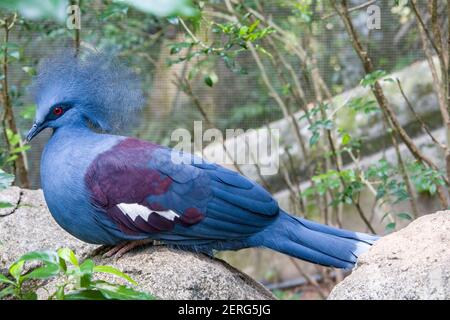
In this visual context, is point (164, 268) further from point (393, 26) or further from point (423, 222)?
point (393, 26)

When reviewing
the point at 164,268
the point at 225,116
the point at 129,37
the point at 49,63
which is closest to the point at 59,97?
the point at 49,63

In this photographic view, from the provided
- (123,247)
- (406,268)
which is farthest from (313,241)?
(123,247)

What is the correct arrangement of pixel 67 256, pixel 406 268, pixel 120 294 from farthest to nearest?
1. pixel 406 268
2. pixel 67 256
3. pixel 120 294

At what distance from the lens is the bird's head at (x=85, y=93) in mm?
1985

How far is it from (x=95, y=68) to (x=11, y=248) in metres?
0.65

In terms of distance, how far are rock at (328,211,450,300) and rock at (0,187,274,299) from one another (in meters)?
0.33

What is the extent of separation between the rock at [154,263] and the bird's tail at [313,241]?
0.50ft

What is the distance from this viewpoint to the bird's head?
6.51 feet

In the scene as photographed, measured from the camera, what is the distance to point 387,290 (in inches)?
59.6

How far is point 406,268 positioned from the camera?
1.55 meters

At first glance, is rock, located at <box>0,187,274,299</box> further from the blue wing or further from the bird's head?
the bird's head

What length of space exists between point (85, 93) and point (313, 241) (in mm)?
832

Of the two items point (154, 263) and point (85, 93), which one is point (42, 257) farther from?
point (85, 93)

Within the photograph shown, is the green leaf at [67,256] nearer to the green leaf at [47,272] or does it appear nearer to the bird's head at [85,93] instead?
the green leaf at [47,272]
